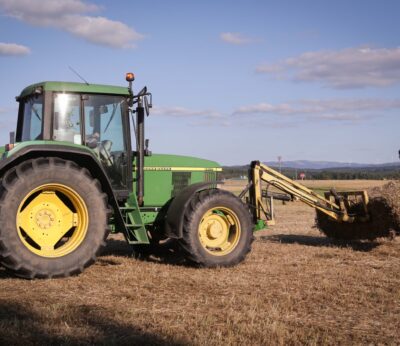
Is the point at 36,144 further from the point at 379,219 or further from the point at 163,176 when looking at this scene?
the point at 379,219

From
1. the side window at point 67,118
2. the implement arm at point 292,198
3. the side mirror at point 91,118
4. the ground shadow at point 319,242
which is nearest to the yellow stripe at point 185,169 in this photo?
the implement arm at point 292,198

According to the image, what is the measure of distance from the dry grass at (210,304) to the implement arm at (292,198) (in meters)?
1.13

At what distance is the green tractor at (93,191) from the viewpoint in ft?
22.4

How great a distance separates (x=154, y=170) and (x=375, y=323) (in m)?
4.66

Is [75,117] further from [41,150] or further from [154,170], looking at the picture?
[154,170]

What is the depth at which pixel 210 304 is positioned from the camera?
5.73 meters

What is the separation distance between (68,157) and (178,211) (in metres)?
1.79

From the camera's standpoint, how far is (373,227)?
10164 mm

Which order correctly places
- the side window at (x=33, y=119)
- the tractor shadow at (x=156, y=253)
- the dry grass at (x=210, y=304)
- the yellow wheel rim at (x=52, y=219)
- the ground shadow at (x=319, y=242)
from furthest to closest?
1. the ground shadow at (x=319, y=242)
2. the tractor shadow at (x=156, y=253)
3. the side window at (x=33, y=119)
4. the yellow wheel rim at (x=52, y=219)
5. the dry grass at (x=210, y=304)

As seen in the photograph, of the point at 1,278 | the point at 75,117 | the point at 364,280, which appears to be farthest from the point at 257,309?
the point at 75,117

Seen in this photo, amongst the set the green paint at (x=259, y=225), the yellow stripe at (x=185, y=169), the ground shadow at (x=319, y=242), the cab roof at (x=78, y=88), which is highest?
the cab roof at (x=78, y=88)

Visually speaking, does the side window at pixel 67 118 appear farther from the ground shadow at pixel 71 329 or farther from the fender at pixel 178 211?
the ground shadow at pixel 71 329

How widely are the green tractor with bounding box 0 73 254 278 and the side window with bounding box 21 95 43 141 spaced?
0.01 meters

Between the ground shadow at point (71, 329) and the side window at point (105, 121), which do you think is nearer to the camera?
the ground shadow at point (71, 329)
